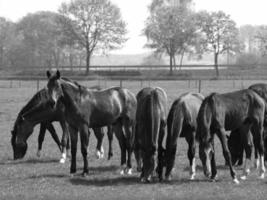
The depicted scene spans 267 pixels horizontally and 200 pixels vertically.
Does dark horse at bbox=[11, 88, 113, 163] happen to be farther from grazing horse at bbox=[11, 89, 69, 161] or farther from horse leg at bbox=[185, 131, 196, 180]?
horse leg at bbox=[185, 131, 196, 180]

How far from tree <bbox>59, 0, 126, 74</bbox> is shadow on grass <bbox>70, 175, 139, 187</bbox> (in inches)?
1997

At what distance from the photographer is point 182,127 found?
10555 millimetres

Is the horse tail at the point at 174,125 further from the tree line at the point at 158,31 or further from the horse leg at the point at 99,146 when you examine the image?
the tree line at the point at 158,31

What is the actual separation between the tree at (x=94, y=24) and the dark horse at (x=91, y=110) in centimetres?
4913

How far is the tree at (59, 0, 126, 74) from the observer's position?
203ft

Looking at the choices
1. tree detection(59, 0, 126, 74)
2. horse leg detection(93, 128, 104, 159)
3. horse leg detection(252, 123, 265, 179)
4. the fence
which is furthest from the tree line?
horse leg detection(252, 123, 265, 179)

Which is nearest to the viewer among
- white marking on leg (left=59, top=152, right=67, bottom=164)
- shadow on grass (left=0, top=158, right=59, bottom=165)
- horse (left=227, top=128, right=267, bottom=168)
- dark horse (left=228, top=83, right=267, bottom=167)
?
dark horse (left=228, top=83, right=267, bottom=167)

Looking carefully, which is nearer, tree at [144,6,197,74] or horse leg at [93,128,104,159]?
horse leg at [93,128,104,159]

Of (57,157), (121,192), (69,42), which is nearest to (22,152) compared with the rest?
(57,157)

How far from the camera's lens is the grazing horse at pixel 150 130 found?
32.2ft

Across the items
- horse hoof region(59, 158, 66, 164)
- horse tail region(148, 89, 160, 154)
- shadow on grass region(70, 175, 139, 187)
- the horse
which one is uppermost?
horse tail region(148, 89, 160, 154)

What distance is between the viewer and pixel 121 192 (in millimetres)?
9266

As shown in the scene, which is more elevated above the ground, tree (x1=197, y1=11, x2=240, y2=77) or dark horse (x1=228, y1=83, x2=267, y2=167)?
tree (x1=197, y1=11, x2=240, y2=77)

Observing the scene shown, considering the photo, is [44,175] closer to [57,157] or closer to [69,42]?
[57,157]
